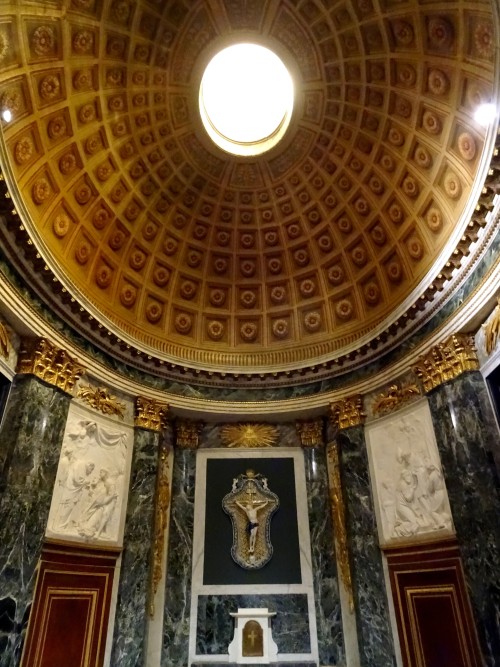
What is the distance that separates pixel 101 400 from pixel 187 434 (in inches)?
135

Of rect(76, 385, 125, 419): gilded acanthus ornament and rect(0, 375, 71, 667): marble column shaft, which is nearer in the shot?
rect(0, 375, 71, 667): marble column shaft

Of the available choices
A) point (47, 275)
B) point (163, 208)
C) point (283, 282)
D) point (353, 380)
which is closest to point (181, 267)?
point (163, 208)

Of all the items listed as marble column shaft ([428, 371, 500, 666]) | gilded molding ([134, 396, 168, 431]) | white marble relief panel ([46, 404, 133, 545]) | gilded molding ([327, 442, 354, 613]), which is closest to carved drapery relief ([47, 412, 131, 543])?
white marble relief panel ([46, 404, 133, 545])

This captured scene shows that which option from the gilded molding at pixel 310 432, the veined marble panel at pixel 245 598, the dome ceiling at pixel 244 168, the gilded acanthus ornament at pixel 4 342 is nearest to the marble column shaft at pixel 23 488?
the gilded acanthus ornament at pixel 4 342

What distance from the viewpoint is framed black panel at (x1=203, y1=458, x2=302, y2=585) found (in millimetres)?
13914

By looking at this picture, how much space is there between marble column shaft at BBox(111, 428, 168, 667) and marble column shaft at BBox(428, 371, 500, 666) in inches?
312

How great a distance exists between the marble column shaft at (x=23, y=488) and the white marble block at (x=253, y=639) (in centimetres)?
553

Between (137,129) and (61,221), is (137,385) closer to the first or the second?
(61,221)

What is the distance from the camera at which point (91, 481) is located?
1259 cm

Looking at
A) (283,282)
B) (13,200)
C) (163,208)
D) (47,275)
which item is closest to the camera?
(13,200)

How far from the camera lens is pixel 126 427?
1409 centimetres

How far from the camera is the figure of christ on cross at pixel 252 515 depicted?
47.0ft

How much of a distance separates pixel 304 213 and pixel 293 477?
29.5 feet

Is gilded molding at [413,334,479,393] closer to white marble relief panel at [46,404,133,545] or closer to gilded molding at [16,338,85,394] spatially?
white marble relief panel at [46,404,133,545]
